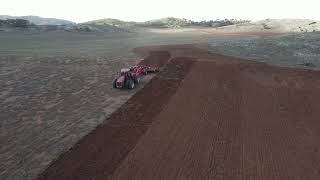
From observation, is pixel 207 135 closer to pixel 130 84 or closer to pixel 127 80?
pixel 130 84

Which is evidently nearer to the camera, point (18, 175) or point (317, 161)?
point (18, 175)

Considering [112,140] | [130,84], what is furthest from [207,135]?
[130,84]

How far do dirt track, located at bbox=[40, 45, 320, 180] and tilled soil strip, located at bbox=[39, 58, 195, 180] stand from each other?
3cm

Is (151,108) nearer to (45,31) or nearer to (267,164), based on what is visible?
(267,164)

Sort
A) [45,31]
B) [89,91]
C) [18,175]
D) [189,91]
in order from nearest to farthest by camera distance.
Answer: [18,175], [189,91], [89,91], [45,31]

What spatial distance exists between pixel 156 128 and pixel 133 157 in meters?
3.05

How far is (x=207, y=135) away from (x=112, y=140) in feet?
12.7

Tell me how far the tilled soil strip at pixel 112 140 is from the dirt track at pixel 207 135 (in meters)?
0.03

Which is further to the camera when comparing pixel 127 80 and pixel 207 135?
pixel 127 80

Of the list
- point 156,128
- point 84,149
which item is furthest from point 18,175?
point 156,128

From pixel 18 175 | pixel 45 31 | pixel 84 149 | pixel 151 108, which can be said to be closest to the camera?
pixel 18 175

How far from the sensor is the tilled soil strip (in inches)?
496

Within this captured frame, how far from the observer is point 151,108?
760 inches

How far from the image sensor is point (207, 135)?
15.5 m
